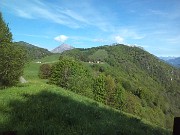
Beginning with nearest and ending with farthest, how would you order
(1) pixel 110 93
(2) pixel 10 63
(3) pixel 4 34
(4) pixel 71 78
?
(2) pixel 10 63, (3) pixel 4 34, (4) pixel 71 78, (1) pixel 110 93

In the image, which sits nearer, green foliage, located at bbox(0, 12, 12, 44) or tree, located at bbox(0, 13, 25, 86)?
tree, located at bbox(0, 13, 25, 86)

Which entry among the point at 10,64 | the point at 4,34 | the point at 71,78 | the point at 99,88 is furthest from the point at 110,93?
the point at 10,64

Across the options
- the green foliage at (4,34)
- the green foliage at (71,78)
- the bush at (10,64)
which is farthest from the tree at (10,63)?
the green foliage at (71,78)

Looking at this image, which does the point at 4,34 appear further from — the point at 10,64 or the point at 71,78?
the point at 71,78

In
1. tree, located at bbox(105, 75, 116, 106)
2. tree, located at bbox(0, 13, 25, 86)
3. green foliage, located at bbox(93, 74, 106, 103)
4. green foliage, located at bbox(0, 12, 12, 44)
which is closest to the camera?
tree, located at bbox(0, 13, 25, 86)

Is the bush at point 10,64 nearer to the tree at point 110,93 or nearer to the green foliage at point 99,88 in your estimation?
the green foliage at point 99,88

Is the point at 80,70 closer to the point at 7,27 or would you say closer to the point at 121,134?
the point at 7,27

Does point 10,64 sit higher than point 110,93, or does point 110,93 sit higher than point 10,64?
point 10,64

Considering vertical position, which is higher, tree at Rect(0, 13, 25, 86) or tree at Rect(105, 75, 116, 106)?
tree at Rect(0, 13, 25, 86)

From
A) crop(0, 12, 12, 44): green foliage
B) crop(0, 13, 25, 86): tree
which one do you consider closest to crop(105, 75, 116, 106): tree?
crop(0, 12, 12, 44): green foliage

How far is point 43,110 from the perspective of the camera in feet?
50.9

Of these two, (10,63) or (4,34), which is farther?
(4,34)

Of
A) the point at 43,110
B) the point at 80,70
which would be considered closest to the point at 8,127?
the point at 43,110

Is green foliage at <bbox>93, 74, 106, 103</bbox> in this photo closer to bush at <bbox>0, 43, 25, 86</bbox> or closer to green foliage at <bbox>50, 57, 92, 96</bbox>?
green foliage at <bbox>50, 57, 92, 96</bbox>
